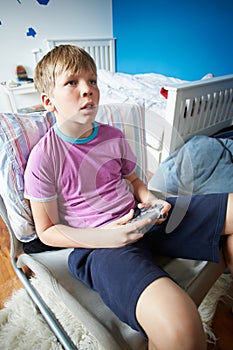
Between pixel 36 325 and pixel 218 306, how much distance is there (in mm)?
717

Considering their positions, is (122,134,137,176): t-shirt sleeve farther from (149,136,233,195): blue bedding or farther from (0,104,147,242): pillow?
(149,136,233,195): blue bedding

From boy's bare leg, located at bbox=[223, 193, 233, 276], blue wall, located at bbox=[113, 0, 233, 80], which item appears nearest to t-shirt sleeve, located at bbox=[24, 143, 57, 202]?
boy's bare leg, located at bbox=[223, 193, 233, 276]

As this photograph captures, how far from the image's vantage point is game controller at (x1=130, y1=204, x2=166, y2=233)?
2.05 feet

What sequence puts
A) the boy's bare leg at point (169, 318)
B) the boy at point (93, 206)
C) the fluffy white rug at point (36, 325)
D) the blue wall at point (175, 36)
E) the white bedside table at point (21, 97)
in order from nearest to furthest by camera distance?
1. the boy's bare leg at point (169, 318)
2. the boy at point (93, 206)
3. the fluffy white rug at point (36, 325)
4. the blue wall at point (175, 36)
5. the white bedside table at point (21, 97)

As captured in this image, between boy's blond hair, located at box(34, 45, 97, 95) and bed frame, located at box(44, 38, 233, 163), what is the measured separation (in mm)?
772

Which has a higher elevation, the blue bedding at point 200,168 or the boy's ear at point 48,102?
the boy's ear at point 48,102

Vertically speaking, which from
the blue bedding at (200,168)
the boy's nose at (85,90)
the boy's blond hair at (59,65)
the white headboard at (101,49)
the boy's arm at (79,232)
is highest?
the white headboard at (101,49)

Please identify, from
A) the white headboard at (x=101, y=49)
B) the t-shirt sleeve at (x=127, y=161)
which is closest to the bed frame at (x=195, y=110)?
the t-shirt sleeve at (x=127, y=161)

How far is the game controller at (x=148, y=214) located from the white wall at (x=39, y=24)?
9.09ft

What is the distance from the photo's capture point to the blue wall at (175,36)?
6.99 feet

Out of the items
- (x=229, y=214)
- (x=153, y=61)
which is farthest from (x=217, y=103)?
(x=153, y=61)

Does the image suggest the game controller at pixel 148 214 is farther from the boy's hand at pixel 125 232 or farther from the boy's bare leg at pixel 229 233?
the boy's bare leg at pixel 229 233

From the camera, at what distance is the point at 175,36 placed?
250 centimetres

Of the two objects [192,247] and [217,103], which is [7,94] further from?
[192,247]
